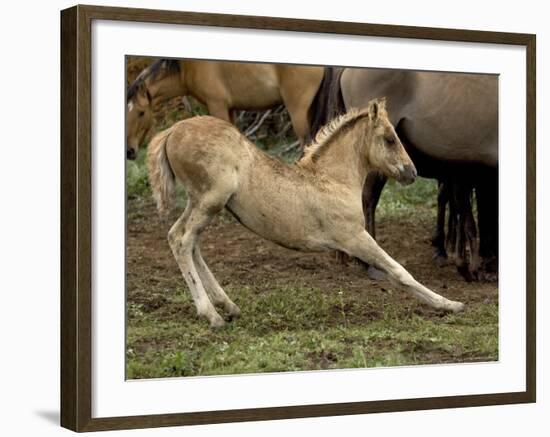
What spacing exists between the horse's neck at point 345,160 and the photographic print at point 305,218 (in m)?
0.01

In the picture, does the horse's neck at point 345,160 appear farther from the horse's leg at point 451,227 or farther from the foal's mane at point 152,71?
the foal's mane at point 152,71

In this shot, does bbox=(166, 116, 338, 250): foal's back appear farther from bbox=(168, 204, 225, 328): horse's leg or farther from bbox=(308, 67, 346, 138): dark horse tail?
bbox=(308, 67, 346, 138): dark horse tail

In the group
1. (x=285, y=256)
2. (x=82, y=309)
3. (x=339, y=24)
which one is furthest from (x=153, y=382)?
(x=339, y=24)

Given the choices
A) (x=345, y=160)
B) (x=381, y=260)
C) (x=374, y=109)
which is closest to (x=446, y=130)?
(x=374, y=109)

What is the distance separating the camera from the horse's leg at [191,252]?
7.94 metres

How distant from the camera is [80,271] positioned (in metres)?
7.22

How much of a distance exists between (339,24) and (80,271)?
2.13 metres

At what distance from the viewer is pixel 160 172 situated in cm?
804

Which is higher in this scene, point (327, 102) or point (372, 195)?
point (327, 102)

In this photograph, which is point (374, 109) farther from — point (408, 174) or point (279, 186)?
point (279, 186)

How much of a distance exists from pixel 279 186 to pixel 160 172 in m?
0.72

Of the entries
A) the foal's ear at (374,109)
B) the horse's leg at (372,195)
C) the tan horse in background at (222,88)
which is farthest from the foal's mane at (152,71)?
the horse's leg at (372,195)

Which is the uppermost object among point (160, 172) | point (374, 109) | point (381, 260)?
point (374, 109)

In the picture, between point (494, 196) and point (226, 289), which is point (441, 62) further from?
point (226, 289)
